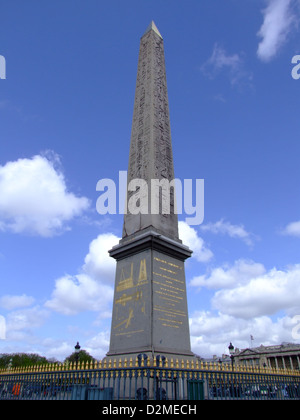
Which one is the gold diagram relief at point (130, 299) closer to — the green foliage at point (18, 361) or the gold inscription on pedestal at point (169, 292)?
the gold inscription on pedestal at point (169, 292)

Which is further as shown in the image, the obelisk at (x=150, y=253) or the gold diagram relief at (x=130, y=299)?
the gold diagram relief at (x=130, y=299)

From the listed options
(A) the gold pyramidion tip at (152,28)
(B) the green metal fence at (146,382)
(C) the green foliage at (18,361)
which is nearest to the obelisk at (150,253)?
(B) the green metal fence at (146,382)

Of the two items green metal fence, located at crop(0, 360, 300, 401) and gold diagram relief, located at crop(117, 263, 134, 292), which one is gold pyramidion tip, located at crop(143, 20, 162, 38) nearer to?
gold diagram relief, located at crop(117, 263, 134, 292)

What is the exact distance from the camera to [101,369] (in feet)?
24.1

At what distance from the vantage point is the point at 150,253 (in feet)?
34.8

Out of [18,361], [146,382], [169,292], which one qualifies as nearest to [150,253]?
[169,292]

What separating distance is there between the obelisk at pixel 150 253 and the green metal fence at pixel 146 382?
3.25 ft

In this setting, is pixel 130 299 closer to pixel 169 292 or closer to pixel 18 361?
pixel 169 292

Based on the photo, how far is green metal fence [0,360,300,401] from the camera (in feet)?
22.8

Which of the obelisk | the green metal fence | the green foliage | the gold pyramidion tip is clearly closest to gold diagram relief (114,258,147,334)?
the obelisk

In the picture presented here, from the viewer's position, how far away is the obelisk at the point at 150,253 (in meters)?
9.64
